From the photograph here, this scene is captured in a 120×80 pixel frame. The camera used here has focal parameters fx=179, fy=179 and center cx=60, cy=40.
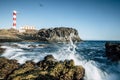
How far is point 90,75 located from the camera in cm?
1293

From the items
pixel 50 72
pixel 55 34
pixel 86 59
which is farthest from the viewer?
pixel 55 34

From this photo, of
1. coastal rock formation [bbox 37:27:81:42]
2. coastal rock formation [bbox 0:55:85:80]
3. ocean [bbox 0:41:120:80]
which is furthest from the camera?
coastal rock formation [bbox 37:27:81:42]

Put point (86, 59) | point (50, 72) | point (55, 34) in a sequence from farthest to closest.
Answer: point (55, 34) → point (86, 59) → point (50, 72)

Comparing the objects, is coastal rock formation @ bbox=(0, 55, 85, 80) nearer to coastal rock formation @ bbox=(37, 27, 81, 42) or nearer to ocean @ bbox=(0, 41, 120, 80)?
ocean @ bbox=(0, 41, 120, 80)

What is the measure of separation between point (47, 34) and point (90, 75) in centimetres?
9481

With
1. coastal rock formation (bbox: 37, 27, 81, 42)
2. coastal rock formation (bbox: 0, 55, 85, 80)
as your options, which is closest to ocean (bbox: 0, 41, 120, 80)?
coastal rock formation (bbox: 0, 55, 85, 80)

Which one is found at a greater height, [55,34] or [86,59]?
[55,34]

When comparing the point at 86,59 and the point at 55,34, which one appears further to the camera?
the point at 55,34

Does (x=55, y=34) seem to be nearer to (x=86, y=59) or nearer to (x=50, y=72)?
(x=86, y=59)

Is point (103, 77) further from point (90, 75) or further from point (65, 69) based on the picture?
point (65, 69)

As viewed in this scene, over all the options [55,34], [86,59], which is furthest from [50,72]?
[55,34]

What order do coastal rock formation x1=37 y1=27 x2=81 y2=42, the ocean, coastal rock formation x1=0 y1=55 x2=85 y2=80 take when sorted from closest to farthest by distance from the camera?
coastal rock formation x1=0 y1=55 x2=85 y2=80, the ocean, coastal rock formation x1=37 y1=27 x2=81 y2=42

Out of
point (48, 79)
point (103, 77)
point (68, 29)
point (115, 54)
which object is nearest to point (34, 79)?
point (48, 79)

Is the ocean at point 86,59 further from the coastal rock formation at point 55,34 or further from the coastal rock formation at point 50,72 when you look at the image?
the coastal rock formation at point 55,34
